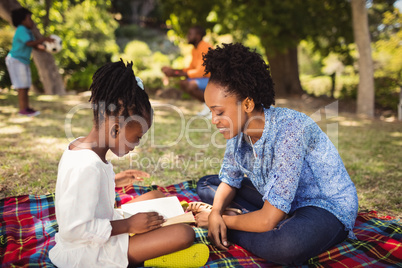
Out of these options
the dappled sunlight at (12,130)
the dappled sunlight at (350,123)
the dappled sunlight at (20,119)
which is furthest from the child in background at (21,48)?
the dappled sunlight at (350,123)

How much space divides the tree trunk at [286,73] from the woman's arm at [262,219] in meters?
8.43

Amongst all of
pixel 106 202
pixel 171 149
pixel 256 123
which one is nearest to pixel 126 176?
pixel 106 202

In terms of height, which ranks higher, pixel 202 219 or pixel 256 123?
pixel 256 123

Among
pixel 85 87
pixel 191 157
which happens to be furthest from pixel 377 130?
pixel 85 87

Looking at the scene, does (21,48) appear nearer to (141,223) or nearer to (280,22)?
(141,223)

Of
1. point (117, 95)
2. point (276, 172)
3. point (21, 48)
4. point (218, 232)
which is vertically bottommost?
point (218, 232)

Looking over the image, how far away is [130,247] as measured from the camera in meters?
1.63

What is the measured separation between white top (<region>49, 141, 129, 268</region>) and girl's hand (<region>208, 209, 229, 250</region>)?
1.85 feet

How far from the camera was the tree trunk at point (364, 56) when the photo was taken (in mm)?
6875

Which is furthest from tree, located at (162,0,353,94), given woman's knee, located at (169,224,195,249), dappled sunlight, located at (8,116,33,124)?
woman's knee, located at (169,224,195,249)

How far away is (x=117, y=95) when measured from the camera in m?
1.61

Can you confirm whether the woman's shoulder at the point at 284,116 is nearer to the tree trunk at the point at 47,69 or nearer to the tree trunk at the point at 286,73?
the tree trunk at the point at 47,69

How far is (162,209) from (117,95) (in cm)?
93

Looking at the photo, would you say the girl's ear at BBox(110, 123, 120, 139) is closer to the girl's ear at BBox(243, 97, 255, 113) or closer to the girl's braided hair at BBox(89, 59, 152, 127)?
the girl's braided hair at BBox(89, 59, 152, 127)
